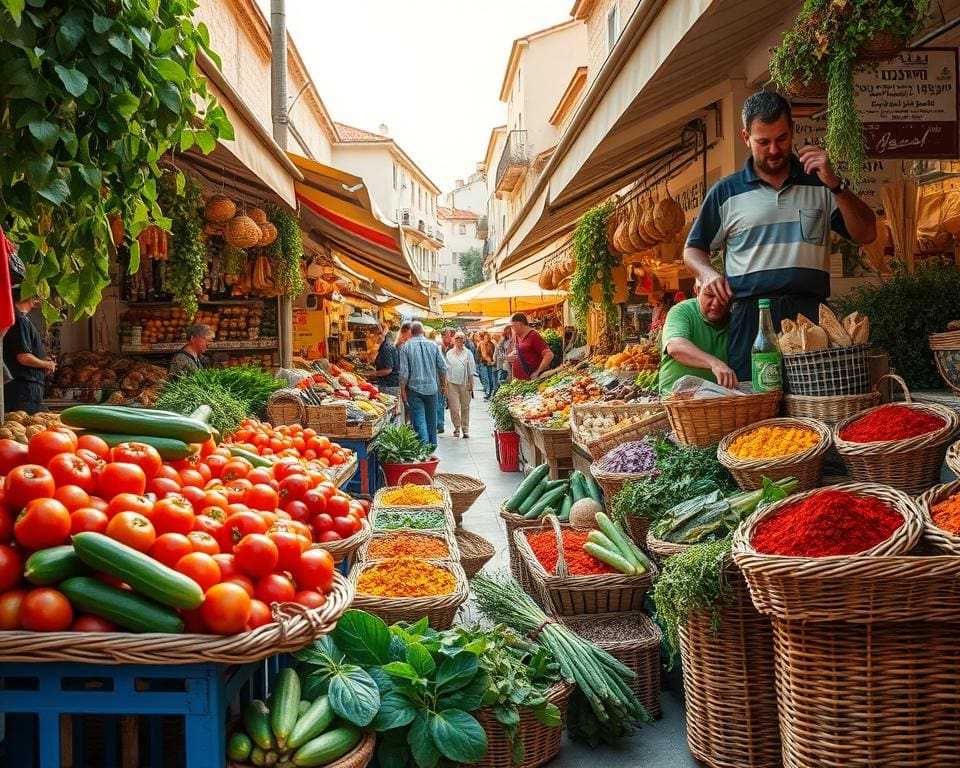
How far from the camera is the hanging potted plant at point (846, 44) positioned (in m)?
Answer: 3.39

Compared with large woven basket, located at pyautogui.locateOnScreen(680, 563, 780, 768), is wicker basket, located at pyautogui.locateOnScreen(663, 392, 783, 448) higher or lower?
higher

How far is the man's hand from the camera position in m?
3.91

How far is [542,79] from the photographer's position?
37594 millimetres

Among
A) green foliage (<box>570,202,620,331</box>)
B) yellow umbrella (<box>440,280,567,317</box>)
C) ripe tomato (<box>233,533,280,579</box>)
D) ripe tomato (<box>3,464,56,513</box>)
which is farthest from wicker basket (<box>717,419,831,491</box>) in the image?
yellow umbrella (<box>440,280,567,317</box>)

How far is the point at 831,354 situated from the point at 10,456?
328cm

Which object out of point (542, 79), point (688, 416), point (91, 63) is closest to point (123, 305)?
point (688, 416)

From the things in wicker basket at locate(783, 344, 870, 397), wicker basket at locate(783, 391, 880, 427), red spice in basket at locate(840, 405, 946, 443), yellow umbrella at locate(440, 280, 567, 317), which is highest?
yellow umbrella at locate(440, 280, 567, 317)

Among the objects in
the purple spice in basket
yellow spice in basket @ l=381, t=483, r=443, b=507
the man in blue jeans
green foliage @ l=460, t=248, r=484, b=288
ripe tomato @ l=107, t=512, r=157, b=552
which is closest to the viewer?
ripe tomato @ l=107, t=512, r=157, b=552

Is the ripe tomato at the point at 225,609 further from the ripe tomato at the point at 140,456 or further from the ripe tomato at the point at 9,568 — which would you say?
the ripe tomato at the point at 140,456

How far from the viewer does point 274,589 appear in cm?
258

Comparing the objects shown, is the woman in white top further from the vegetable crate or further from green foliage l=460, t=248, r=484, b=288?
green foliage l=460, t=248, r=484, b=288

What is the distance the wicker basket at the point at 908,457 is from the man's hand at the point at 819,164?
1.17 meters

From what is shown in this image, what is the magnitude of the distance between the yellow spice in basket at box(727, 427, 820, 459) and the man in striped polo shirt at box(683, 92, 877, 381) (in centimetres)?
69

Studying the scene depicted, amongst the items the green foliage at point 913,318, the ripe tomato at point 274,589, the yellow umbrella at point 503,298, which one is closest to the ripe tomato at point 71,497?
the ripe tomato at point 274,589
